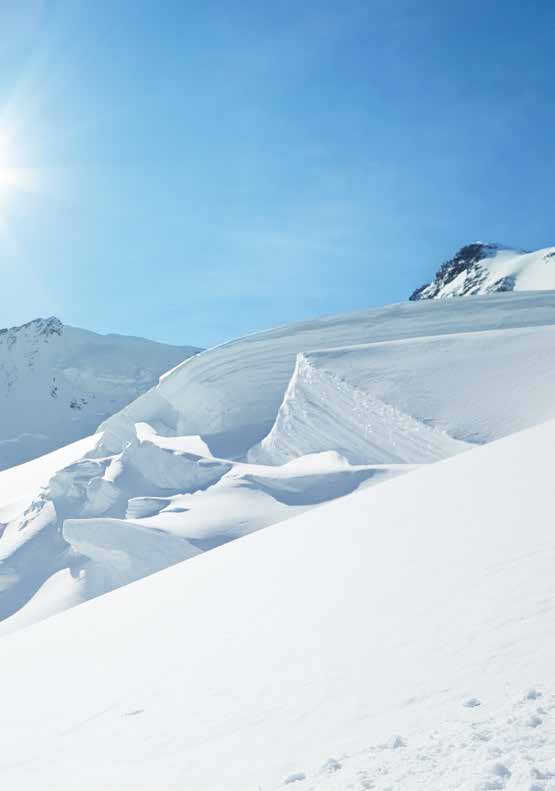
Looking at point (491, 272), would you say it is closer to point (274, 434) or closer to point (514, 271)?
point (514, 271)

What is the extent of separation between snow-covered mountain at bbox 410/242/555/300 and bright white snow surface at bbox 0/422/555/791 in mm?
55838

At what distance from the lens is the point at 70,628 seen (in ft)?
22.9

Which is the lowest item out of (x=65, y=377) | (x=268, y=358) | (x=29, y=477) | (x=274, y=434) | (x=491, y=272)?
(x=274, y=434)

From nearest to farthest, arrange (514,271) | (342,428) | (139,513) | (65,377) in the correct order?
(139,513)
(342,428)
(65,377)
(514,271)

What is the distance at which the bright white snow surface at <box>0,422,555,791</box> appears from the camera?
236 cm

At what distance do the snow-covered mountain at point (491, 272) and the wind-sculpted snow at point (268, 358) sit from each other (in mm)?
40447

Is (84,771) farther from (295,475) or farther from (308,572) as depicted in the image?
(295,475)

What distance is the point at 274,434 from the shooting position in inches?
701

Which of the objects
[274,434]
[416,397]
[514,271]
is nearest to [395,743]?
[416,397]

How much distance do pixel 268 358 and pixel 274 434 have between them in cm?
370

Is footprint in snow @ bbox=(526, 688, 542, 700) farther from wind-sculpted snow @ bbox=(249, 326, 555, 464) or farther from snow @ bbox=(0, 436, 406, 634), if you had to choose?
wind-sculpted snow @ bbox=(249, 326, 555, 464)

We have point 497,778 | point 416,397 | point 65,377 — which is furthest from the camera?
point 65,377

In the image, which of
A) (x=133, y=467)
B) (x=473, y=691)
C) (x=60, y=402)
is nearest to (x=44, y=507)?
(x=133, y=467)

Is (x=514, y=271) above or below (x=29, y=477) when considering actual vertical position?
above
